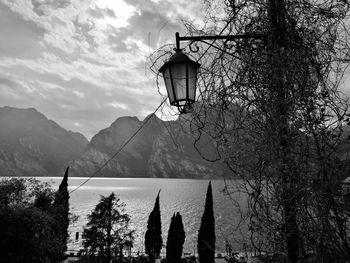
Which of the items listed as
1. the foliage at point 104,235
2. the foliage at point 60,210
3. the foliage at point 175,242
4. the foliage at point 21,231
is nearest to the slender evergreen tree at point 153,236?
the foliage at point 104,235

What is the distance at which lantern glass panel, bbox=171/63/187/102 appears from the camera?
2.62 meters

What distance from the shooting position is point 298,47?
2.57 meters

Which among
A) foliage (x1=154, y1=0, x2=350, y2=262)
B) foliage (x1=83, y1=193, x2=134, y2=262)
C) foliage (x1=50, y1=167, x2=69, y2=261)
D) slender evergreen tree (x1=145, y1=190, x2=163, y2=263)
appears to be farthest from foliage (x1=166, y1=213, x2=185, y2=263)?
foliage (x1=154, y1=0, x2=350, y2=262)

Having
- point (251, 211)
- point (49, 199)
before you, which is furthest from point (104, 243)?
point (251, 211)

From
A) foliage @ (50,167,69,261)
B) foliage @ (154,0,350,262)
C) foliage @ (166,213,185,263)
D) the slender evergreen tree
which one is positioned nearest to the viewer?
foliage @ (154,0,350,262)

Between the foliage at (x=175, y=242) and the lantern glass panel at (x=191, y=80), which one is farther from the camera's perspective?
the foliage at (x=175, y=242)

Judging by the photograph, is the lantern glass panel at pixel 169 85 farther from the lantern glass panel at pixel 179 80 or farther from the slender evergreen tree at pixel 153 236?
the slender evergreen tree at pixel 153 236

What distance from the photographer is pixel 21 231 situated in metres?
19.0

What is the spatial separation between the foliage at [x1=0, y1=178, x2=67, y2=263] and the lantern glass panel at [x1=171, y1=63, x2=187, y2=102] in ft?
65.4

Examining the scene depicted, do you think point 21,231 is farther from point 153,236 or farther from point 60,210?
point 153,236

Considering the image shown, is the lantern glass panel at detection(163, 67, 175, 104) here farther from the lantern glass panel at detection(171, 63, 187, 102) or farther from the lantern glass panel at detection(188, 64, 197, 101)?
the lantern glass panel at detection(188, 64, 197, 101)

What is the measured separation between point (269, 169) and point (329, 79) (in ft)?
3.19

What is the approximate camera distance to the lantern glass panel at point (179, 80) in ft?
8.61

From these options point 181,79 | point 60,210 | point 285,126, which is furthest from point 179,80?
point 60,210
